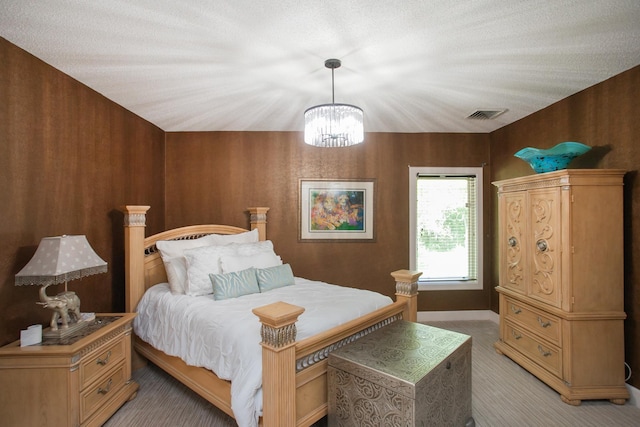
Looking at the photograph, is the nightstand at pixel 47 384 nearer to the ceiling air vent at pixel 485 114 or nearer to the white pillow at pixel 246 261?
the white pillow at pixel 246 261

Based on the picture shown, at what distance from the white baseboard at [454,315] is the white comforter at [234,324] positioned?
1.70m

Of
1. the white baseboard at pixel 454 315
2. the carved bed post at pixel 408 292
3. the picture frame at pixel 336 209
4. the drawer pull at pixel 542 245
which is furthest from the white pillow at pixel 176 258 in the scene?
the drawer pull at pixel 542 245

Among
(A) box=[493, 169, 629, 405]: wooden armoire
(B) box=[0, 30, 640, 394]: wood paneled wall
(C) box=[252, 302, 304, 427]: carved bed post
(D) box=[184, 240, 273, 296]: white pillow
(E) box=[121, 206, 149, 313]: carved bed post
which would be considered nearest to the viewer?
(C) box=[252, 302, 304, 427]: carved bed post

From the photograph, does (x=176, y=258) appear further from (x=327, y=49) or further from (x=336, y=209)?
(x=327, y=49)

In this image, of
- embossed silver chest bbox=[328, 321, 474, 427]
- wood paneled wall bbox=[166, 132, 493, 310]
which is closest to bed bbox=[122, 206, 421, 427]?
embossed silver chest bbox=[328, 321, 474, 427]

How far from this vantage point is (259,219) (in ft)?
12.5

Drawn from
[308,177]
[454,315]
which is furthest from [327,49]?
[454,315]

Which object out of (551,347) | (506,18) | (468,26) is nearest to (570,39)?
(506,18)

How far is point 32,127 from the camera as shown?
6.91ft

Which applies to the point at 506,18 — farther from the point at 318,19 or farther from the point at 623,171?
the point at 623,171

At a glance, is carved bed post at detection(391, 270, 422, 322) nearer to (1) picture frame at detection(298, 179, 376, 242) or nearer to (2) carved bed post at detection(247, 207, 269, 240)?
(1) picture frame at detection(298, 179, 376, 242)

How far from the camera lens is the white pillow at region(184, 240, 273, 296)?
103 inches

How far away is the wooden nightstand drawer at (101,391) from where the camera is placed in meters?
1.90

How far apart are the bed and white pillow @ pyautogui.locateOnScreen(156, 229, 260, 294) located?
204 mm
